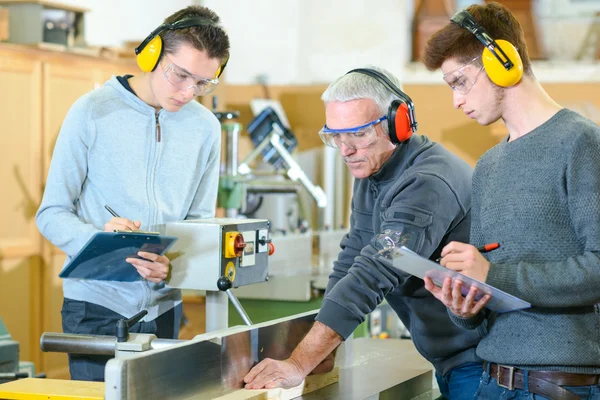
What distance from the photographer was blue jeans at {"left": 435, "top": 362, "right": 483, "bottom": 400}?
1.69 m

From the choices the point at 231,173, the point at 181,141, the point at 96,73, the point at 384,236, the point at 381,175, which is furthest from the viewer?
the point at 96,73

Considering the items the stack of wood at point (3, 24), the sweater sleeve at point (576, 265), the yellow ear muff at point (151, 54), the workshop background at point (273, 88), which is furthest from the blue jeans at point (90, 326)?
the stack of wood at point (3, 24)

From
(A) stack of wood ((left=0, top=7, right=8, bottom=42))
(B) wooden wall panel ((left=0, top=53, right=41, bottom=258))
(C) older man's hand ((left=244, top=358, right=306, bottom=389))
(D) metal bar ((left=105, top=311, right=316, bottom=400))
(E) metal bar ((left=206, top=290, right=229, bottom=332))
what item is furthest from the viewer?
(A) stack of wood ((left=0, top=7, right=8, bottom=42))

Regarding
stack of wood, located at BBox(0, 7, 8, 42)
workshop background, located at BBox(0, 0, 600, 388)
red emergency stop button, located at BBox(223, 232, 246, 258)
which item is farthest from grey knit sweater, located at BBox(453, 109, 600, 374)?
stack of wood, located at BBox(0, 7, 8, 42)

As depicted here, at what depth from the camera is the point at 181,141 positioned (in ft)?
6.55

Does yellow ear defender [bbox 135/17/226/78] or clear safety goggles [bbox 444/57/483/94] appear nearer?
clear safety goggles [bbox 444/57/483/94]

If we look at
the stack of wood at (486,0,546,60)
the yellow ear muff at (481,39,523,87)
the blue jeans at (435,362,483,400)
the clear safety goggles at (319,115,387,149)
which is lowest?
the blue jeans at (435,362,483,400)

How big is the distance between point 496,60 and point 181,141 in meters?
0.85

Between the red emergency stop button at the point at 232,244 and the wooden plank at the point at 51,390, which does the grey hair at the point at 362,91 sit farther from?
the wooden plank at the point at 51,390

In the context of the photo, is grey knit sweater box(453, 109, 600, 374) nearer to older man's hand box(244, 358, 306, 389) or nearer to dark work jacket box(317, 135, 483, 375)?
dark work jacket box(317, 135, 483, 375)

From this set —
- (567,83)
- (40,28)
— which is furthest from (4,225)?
(567,83)

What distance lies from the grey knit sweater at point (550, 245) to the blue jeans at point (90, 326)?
33.0 inches

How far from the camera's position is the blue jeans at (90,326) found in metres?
1.82

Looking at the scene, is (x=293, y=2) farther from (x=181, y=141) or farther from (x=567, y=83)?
(x=181, y=141)
